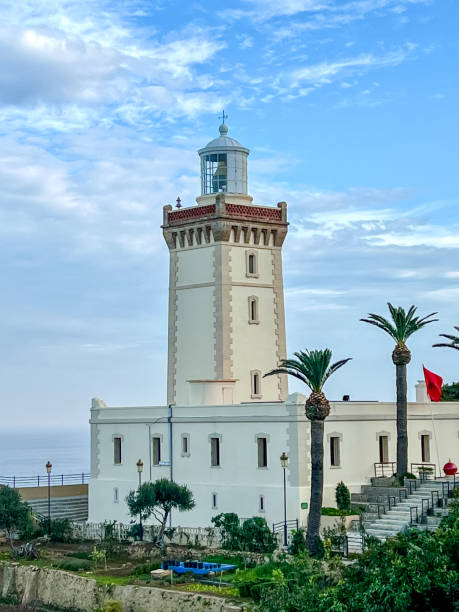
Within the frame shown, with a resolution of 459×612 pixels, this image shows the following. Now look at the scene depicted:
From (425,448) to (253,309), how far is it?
9.24m

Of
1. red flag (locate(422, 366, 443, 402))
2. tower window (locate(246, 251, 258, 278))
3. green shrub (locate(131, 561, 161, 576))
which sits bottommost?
green shrub (locate(131, 561, 161, 576))

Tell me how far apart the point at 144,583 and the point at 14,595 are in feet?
20.8

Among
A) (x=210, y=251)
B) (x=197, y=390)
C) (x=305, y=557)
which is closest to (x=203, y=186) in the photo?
(x=210, y=251)

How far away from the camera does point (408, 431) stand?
45.4m

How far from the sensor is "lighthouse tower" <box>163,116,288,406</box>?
4869 centimetres

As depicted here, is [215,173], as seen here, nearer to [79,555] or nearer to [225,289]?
[225,289]

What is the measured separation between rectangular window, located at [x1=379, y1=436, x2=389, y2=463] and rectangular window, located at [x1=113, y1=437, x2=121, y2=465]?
11141mm

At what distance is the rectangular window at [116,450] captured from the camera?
1932 inches

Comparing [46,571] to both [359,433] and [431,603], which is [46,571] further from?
[431,603]

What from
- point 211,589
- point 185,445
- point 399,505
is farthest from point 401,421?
point 211,589

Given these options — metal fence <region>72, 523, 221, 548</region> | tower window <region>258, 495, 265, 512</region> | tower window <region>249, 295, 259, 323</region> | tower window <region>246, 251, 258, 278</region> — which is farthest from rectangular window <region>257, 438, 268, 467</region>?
tower window <region>246, 251, 258, 278</region>

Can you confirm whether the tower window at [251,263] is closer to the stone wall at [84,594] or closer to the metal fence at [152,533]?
the metal fence at [152,533]

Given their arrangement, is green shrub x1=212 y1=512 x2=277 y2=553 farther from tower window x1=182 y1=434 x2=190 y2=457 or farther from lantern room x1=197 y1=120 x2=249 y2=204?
lantern room x1=197 y1=120 x2=249 y2=204

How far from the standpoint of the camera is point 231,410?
44312 mm
